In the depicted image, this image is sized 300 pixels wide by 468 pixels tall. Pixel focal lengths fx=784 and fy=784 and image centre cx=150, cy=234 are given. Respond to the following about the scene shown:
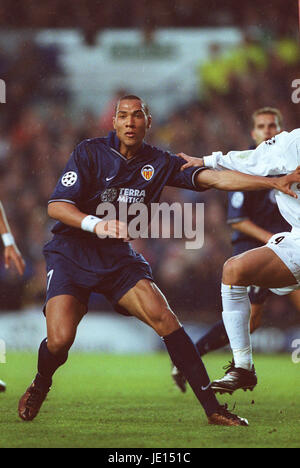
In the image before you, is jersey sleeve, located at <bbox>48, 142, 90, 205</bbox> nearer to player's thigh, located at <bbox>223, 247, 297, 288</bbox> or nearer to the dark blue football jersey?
the dark blue football jersey

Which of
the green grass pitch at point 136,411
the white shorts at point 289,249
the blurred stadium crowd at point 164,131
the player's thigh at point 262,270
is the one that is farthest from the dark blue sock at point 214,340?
the blurred stadium crowd at point 164,131

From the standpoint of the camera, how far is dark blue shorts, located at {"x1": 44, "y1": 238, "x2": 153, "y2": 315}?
4.99 m

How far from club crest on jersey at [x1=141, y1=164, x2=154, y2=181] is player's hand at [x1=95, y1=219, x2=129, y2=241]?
25.6 inches

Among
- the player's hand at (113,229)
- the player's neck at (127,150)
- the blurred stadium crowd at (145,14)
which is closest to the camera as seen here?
the player's hand at (113,229)

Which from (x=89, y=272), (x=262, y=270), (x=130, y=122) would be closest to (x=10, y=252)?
(x=89, y=272)

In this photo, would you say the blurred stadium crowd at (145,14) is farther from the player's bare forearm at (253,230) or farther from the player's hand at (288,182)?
the player's hand at (288,182)

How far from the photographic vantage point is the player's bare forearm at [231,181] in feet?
16.1

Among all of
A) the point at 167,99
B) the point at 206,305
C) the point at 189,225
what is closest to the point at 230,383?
the point at 206,305

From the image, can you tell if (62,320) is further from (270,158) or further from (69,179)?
(270,158)

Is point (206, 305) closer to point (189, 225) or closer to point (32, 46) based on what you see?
point (189, 225)

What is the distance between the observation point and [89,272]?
507 cm

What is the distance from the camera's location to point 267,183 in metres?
4.90

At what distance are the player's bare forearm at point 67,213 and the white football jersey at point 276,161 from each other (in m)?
0.96

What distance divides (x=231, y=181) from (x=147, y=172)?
57cm
